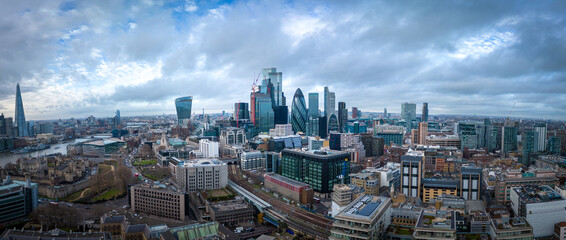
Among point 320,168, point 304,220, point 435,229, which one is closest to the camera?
point 435,229

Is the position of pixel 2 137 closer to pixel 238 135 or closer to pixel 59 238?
pixel 238 135

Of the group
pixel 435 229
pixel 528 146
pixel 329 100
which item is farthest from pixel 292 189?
pixel 329 100

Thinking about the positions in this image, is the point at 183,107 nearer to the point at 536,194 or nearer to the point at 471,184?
the point at 471,184

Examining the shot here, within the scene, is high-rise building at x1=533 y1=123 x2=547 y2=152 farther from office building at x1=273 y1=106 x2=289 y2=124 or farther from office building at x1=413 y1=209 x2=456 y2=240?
office building at x1=273 y1=106 x2=289 y2=124

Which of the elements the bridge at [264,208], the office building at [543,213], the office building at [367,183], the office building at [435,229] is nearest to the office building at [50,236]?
the bridge at [264,208]

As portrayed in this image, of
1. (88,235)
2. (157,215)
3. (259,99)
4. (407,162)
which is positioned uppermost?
(259,99)

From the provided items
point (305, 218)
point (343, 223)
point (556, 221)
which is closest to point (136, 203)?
point (305, 218)
